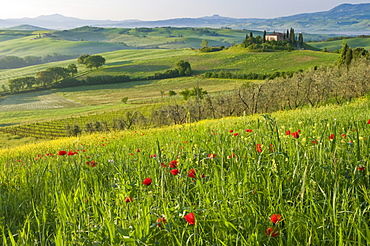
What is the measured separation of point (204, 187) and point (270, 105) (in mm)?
37717

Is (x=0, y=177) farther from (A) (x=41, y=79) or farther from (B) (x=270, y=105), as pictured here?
(A) (x=41, y=79)

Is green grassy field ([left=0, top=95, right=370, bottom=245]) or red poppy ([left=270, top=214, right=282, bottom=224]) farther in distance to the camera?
green grassy field ([left=0, top=95, right=370, bottom=245])

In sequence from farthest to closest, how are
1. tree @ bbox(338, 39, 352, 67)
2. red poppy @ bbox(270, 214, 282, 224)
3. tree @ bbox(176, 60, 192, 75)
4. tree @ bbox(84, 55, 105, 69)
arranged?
tree @ bbox(84, 55, 105, 69)
tree @ bbox(176, 60, 192, 75)
tree @ bbox(338, 39, 352, 67)
red poppy @ bbox(270, 214, 282, 224)

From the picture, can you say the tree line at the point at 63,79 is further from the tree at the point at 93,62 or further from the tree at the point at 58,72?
the tree at the point at 93,62

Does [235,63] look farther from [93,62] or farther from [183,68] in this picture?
[93,62]

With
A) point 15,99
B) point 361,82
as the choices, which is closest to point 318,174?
point 361,82

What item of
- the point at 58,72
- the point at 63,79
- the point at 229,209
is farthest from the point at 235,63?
the point at 229,209

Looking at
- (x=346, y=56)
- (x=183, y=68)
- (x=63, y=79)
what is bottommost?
(x=63, y=79)

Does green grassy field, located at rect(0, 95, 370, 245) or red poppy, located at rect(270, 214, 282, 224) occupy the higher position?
red poppy, located at rect(270, 214, 282, 224)

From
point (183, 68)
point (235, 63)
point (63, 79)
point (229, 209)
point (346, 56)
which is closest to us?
point (229, 209)

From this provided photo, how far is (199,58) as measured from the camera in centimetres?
15250

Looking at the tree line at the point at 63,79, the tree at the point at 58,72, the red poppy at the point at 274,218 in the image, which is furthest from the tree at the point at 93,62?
the red poppy at the point at 274,218

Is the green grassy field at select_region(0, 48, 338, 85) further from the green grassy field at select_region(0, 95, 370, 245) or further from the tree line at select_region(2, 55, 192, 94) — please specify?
the green grassy field at select_region(0, 95, 370, 245)

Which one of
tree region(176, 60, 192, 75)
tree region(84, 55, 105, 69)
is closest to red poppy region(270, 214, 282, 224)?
tree region(176, 60, 192, 75)
